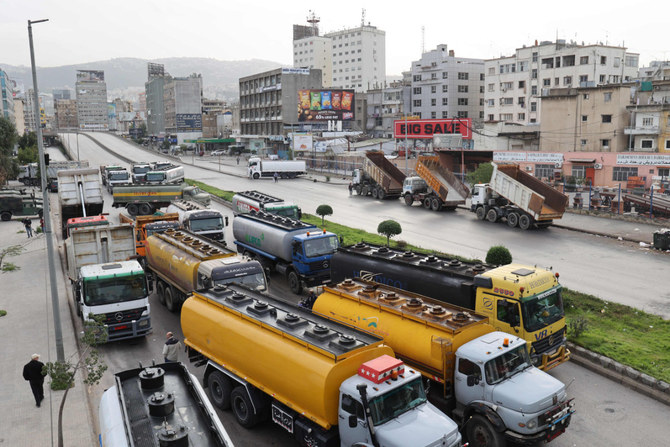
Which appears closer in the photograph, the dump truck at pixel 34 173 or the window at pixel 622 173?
the window at pixel 622 173

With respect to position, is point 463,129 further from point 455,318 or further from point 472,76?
point 455,318

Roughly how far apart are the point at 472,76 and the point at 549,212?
73.1 meters

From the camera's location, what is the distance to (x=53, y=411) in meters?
12.8

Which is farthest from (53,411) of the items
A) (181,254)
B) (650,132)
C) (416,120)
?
(416,120)

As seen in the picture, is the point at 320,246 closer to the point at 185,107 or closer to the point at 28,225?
the point at 28,225

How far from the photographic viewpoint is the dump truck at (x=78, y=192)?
34.2 metres

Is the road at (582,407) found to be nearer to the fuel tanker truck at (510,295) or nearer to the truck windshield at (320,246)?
the fuel tanker truck at (510,295)

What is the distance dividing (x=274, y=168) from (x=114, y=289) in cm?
4981

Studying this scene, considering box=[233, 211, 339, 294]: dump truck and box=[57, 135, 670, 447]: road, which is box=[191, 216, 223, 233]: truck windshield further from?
box=[57, 135, 670, 447]: road

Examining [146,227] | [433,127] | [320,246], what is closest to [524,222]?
[320,246]

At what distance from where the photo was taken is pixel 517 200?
109 ft

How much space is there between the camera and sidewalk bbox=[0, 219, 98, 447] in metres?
11.8

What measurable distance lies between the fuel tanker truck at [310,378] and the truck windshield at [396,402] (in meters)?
0.02

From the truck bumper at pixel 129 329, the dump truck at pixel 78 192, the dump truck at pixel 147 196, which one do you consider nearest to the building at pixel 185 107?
the dump truck at pixel 147 196
